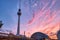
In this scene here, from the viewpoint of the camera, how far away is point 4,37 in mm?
30922

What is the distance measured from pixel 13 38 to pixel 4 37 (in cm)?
296

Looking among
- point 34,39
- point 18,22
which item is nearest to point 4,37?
point 34,39

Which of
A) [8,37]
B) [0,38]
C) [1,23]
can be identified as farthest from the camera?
[1,23]

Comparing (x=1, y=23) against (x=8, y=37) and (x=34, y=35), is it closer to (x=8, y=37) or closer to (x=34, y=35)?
(x=34, y=35)

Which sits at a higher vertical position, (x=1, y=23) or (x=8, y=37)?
(x=1, y=23)

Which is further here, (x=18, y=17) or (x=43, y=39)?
(x=18, y=17)

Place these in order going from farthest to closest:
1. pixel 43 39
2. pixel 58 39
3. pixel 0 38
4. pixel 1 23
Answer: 1. pixel 1 23
2. pixel 58 39
3. pixel 43 39
4. pixel 0 38

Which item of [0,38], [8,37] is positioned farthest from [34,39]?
[0,38]

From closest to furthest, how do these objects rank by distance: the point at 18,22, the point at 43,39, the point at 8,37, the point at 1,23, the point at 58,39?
the point at 8,37, the point at 43,39, the point at 58,39, the point at 1,23, the point at 18,22

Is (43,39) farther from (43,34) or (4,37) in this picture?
(4,37)

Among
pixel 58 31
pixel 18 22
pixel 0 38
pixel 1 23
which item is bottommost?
pixel 0 38

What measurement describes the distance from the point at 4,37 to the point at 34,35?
15.1 metres

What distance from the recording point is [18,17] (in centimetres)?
7194

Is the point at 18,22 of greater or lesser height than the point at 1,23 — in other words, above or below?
above
